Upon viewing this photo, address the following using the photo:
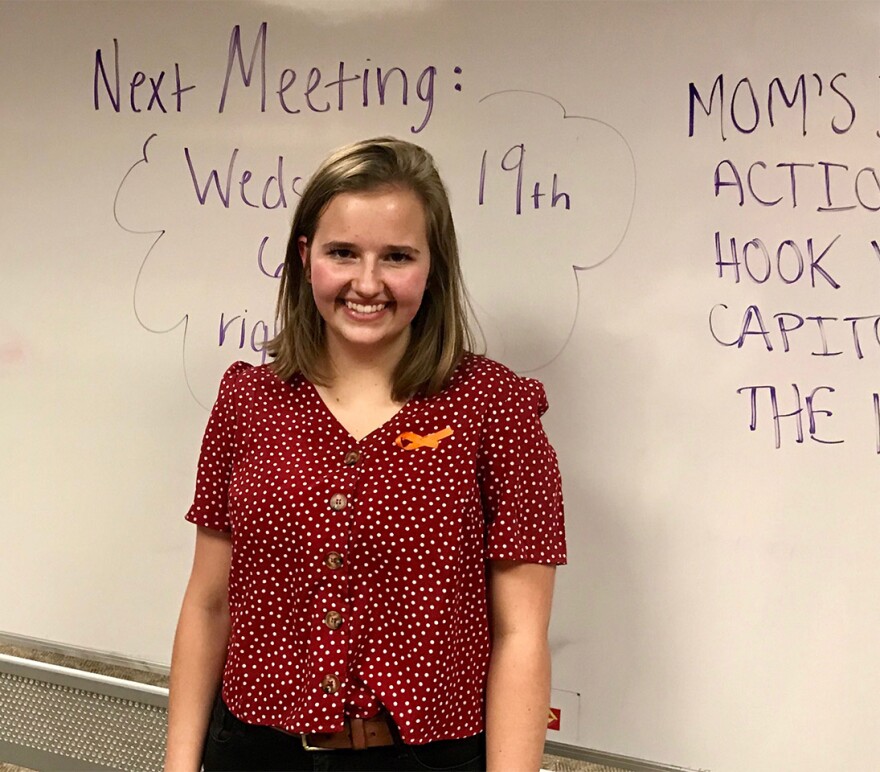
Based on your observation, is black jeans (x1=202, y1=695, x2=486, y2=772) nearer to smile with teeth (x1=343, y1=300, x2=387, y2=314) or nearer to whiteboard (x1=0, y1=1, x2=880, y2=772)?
whiteboard (x1=0, y1=1, x2=880, y2=772)

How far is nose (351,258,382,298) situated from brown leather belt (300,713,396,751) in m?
0.45

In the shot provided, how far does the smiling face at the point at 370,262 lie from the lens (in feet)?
2.99

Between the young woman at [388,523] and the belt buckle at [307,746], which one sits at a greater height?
the young woman at [388,523]

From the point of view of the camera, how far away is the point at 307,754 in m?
0.94

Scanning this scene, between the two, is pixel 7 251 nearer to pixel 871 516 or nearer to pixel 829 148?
pixel 829 148

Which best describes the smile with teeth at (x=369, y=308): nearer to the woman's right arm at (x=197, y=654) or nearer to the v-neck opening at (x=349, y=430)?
the v-neck opening at (x=349, y=430)

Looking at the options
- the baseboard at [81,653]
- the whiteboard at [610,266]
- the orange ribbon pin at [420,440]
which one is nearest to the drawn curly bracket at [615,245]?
the whiteboard at [610,266]

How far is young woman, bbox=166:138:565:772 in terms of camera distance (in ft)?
3.00

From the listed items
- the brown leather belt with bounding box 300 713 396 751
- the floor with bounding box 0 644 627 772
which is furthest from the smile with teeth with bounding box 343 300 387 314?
the floor with bounding box 0 644 627 772

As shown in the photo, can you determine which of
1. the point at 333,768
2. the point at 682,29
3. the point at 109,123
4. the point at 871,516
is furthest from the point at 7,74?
the point at 871,516

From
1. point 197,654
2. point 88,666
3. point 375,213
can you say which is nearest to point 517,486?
point 375,213

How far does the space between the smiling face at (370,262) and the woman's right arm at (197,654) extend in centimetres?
33

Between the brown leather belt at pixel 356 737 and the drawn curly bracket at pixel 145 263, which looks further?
the drawn curly bracket at pixel 145 263

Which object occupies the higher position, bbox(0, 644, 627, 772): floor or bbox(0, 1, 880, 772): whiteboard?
bbox(0, 1, 880, 772): whiteboard
